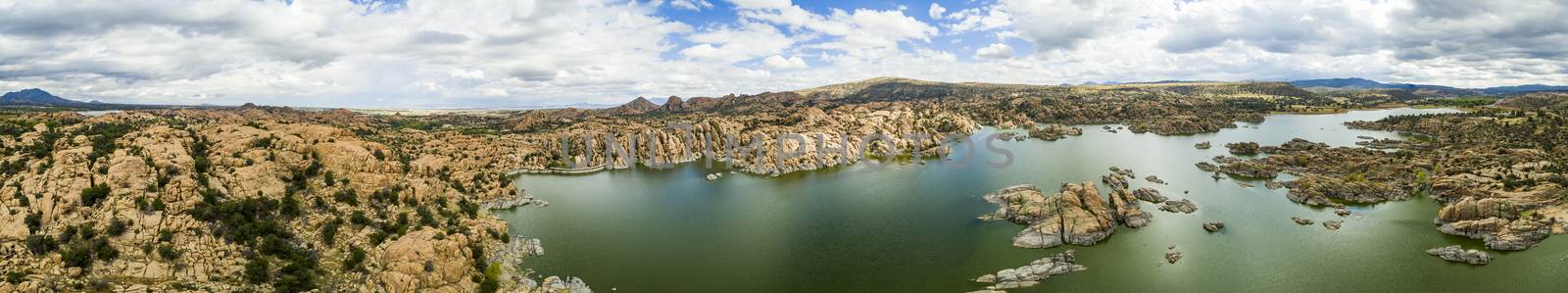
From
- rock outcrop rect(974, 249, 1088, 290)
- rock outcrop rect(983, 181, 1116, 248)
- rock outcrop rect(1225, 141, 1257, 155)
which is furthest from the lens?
rock outcrop rect(1225, 141, 1257, 155)

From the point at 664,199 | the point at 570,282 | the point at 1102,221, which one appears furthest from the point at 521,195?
the point at 1102,221

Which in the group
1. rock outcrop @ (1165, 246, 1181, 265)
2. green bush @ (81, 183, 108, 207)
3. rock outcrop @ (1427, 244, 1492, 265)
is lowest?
rock outcrop @ (1165, 246, 1181, 265)

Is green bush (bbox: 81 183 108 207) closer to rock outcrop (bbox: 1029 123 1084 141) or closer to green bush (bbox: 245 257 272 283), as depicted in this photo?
green bush (bbox: 245 257 272 283)

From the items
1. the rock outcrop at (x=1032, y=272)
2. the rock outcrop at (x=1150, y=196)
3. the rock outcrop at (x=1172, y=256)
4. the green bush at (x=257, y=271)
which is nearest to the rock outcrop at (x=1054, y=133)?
the rock outcrop at (x=1150, y=196)

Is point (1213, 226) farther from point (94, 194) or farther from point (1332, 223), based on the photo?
point (94, 194)

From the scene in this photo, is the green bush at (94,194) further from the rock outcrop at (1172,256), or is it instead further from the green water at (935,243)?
the rock outcrop at (1172,256)

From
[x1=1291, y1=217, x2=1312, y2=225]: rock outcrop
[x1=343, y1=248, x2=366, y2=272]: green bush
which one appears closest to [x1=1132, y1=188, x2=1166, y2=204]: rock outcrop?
[x1=1291, y1=217, x2=1312, y2=225]: rock outcrop

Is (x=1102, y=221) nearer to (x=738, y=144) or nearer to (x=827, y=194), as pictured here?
(x=827, y=194)

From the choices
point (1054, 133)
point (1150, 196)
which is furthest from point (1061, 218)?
point (1054, 133)
